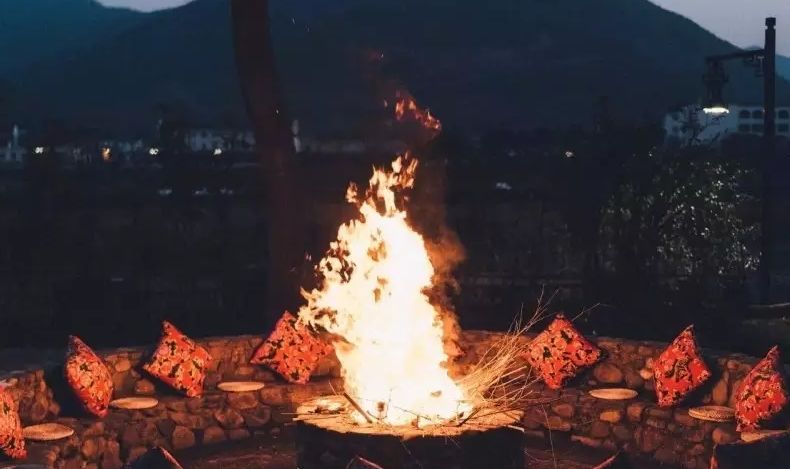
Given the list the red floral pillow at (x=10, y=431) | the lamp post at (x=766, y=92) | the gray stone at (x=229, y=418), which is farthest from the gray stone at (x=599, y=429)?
the lamp post at (x=766, y=92)

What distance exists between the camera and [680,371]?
30.2 feet

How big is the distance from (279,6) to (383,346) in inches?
7449

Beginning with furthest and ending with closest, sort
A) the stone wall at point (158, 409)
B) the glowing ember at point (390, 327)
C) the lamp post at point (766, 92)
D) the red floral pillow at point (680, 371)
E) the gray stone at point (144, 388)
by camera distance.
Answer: the lamp post at point (766, 92)
the gray stone at point (144, 388)
the red floral pillow at point (680, 371)
the stone wall at point (158, 409)
the glowing ember at point (390, 327)

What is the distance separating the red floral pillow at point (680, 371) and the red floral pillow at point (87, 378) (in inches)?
205

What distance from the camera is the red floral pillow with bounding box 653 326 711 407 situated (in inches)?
359

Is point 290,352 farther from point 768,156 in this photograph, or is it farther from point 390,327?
point 768,156

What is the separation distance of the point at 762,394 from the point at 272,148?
784cm

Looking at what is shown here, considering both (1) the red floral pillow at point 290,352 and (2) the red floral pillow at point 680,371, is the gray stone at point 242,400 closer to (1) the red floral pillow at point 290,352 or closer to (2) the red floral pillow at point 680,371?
(1) the red floral pillow at point 290,352

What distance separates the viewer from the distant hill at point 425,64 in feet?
348

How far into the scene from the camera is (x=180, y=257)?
17.4 metres

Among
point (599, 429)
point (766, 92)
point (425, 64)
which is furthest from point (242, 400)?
point (425, 64)

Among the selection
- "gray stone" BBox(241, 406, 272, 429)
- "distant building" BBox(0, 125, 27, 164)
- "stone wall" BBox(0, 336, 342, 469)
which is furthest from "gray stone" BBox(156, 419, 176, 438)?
"distant building" BBox(0, 125, 27, 164)

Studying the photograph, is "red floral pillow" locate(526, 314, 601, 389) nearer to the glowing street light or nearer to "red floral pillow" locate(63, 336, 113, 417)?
"red floral pillow" locate(63, 336, 113, 417)

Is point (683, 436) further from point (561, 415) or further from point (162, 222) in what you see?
point (162, 222)
